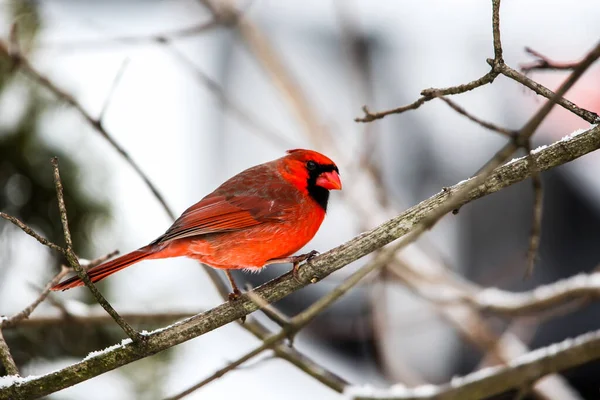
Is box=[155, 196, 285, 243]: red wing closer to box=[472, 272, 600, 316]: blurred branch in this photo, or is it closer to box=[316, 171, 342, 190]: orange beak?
box=[316, 171, 342, 190]: orange beak

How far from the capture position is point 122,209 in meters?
3.68

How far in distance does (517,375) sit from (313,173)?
118 centimetres

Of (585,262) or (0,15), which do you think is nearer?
(0,15)

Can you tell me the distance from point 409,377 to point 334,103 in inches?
112

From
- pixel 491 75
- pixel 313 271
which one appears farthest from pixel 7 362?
pixel 491 75

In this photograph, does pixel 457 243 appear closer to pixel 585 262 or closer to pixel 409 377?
pixel 585 262

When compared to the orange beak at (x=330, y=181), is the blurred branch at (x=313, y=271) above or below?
below

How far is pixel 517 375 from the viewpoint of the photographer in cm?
261

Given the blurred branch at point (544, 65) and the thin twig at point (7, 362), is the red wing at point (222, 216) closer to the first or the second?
→ the thin twig at point (7, 362)

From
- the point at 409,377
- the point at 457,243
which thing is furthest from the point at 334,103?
the point at 409,377

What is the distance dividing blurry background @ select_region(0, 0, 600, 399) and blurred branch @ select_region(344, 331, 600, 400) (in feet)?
3.66

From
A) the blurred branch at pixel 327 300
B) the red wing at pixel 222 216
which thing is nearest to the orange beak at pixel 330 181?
the red wing at pixel 222 216

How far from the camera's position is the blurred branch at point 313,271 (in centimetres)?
199

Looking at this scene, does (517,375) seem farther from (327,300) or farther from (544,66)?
(327,300)
